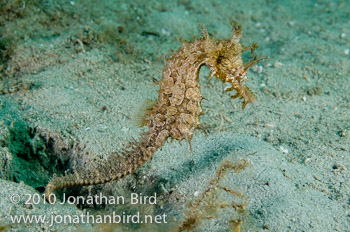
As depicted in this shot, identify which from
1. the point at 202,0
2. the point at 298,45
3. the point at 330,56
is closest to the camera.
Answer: the point at 330,56

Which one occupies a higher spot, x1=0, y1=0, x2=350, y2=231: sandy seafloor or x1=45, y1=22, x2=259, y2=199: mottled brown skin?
x1=45, y1=22, x2=259, y2=199: mottled brown skin

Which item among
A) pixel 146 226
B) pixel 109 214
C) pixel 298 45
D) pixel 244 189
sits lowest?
pixel 109 214

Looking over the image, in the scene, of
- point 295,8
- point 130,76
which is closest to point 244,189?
point 130,76

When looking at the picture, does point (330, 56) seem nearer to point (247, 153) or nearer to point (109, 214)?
point (247, 153)

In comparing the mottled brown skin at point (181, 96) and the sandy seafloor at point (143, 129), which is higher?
the mottled brown skin at point (181, 96)
